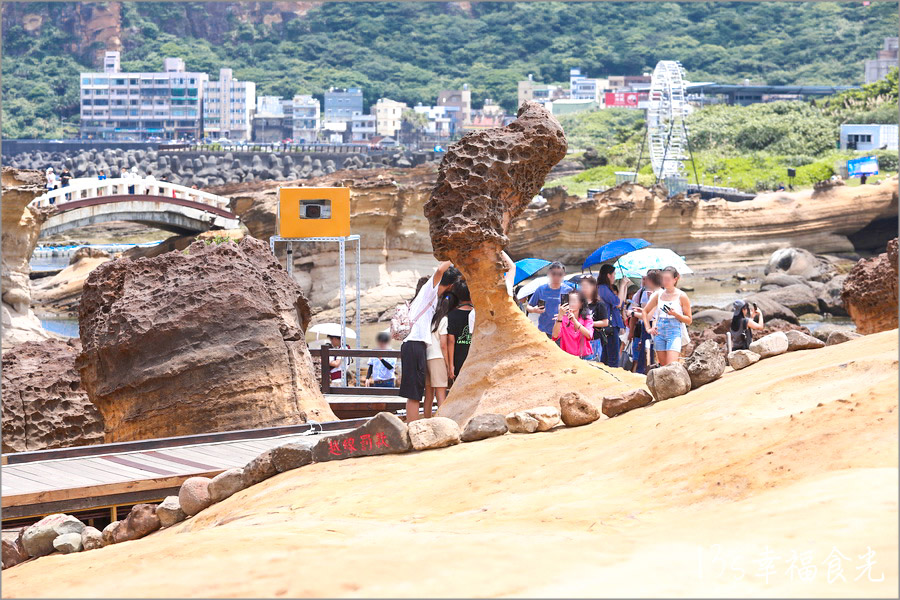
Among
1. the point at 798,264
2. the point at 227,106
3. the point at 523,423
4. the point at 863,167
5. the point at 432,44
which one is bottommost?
the point at 798,264

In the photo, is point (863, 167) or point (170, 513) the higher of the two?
point (863, 167)

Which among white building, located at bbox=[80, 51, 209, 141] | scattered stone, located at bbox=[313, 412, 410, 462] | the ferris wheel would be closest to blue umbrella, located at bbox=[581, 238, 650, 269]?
scattered stone, located at bbox=[313, 412, 410, 462]

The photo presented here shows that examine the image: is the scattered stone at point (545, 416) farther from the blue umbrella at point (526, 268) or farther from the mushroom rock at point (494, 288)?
the blue umbrella at point (526, 268)

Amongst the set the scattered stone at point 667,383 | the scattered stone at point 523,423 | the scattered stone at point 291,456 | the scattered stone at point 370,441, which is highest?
the scattered stone at point 667,383

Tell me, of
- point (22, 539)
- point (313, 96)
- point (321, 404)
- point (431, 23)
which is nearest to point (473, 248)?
point (321, 404)

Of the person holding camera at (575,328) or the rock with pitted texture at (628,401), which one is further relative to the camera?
the person holding camera at (575,328)

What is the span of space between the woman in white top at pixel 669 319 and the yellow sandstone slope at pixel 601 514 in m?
1.13

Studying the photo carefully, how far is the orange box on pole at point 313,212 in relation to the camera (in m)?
12.9

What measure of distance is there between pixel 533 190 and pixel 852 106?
2135 inches

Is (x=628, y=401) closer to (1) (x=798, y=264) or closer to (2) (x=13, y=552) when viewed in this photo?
(2) (x=13, y=552)

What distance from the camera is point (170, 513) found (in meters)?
6.37

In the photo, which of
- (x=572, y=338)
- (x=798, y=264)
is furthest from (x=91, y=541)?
Result: (x=798, y=264)

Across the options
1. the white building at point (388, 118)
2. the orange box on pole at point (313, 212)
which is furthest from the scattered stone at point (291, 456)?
the white building at point (388, 118)

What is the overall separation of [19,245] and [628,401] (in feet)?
61.1
